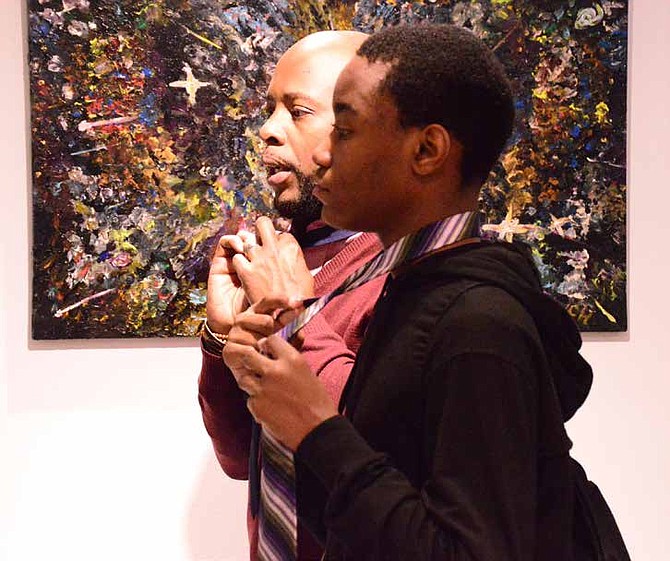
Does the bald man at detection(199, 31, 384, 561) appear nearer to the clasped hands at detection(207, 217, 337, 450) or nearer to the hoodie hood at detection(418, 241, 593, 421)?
the clasped hands at detection(207, 217, 337, 450)

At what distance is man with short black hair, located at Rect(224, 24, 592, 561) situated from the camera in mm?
744

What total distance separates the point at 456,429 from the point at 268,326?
295 millimetres

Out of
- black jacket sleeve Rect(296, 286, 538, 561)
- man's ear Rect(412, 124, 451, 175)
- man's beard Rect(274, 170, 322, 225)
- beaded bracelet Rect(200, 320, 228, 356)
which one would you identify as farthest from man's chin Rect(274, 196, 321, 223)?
black jacket sleeve Rect(296, 286, 538, 561)

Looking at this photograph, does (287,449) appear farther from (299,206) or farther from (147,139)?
(147,139)

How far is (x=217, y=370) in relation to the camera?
1.24 metres

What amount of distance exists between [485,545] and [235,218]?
1166 millimetres

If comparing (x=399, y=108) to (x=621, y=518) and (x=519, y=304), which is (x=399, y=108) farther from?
(x=621, y=518)

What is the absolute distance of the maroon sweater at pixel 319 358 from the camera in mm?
1062

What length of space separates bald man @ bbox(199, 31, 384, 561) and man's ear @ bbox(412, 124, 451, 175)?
261mm

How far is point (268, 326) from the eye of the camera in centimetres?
97

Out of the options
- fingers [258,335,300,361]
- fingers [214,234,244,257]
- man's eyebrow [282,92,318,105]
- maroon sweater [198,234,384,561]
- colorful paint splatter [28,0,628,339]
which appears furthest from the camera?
colorful paint splatter [28,0,628,339]

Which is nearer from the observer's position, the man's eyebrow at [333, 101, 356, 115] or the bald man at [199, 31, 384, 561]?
the man's eyebrow at [333, 101, 356, 115]


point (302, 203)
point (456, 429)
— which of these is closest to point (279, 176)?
point (302, 203)

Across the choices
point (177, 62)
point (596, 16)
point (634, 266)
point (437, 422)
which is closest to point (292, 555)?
point (437, 422)
